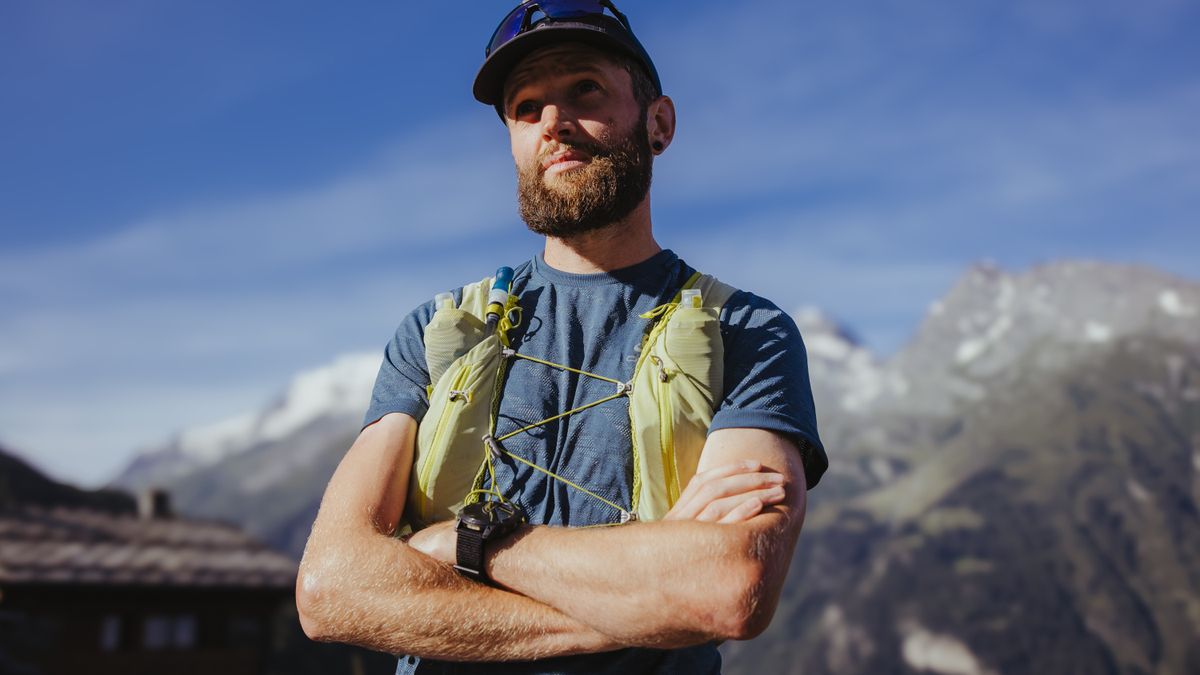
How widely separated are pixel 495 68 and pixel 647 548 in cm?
217

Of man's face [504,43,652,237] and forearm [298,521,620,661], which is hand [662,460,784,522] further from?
man's face [504,43,652,237]

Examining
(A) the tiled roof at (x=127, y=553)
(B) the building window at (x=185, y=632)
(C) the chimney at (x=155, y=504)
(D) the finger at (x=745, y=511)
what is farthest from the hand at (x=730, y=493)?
(C) the chimney at (x=155, y=504)

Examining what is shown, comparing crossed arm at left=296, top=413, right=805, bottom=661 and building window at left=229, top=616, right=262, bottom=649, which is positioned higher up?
crossed arm at left=296, top=413, right=805, bottom=661

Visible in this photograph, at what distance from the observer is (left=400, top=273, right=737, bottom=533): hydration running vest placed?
3520 mm

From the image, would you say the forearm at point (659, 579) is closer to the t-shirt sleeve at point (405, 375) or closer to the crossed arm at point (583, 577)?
the crossed arm at point (583, 577)

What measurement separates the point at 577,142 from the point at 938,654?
210 m

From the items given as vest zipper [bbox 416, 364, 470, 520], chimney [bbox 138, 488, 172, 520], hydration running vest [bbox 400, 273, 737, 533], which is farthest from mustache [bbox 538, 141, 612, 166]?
chimney [bbox 138, 488, 172, 520]

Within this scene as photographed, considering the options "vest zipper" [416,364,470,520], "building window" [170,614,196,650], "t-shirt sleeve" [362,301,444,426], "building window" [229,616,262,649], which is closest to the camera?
"vest zipper" [416,364,470,520]

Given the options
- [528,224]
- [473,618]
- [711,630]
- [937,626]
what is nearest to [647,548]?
[711,630]

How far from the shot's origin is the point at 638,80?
4090mm

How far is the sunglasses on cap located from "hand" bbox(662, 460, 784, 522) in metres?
1.97

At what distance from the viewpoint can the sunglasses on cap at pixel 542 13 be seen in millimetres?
3971

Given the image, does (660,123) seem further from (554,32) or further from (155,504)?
(155,504)

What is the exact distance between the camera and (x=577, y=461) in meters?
3.59
